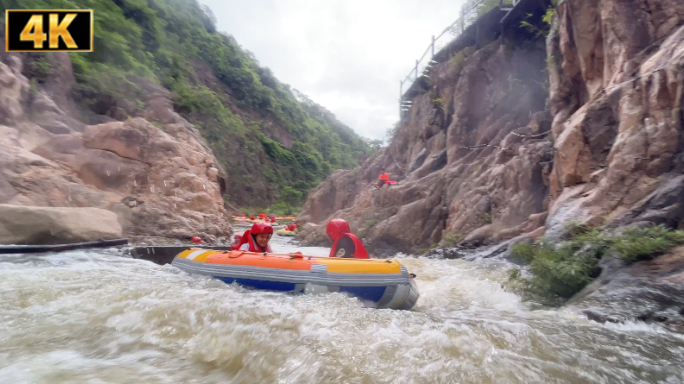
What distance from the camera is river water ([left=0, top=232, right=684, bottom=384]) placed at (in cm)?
257

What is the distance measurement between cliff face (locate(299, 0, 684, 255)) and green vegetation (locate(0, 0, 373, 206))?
31.6 ft

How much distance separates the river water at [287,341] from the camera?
257 cm

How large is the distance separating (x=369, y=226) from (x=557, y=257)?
7.70 meters

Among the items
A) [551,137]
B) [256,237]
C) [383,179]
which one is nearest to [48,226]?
[256,237]

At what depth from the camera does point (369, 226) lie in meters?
12.8

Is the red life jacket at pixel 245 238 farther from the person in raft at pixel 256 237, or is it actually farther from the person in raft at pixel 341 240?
the person in raft at pixel 341 240

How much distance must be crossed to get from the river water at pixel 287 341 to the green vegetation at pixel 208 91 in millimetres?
12187

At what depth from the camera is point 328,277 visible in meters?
4.61

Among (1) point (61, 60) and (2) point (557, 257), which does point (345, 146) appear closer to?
(1) point (61, 60)

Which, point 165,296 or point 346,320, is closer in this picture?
point 346,320

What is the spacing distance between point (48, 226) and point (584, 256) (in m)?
8.51

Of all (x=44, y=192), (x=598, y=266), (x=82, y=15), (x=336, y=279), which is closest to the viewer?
(x=336, y=279)

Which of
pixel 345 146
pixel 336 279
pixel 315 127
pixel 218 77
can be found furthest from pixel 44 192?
pixel 345 146

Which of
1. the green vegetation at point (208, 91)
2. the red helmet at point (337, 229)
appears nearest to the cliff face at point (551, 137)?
the red helmet at point (337, 229)
